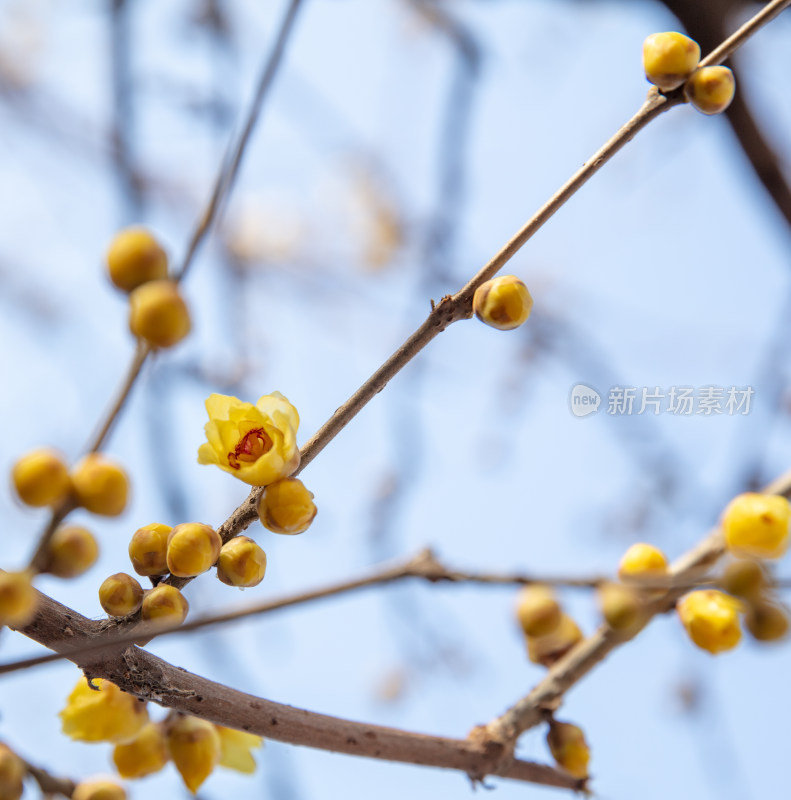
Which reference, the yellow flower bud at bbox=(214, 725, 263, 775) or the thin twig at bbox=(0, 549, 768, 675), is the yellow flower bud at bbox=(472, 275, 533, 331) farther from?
the yellow flower bud at bbox=(214, 725, 263, 775)

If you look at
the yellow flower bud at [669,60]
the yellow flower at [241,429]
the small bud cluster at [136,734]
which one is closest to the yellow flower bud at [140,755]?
the small bud cluster at [136,734]

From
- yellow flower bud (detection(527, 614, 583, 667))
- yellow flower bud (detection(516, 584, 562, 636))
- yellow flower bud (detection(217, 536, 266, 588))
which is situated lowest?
yellow flower bud (detection(217, 536, 266, 588))

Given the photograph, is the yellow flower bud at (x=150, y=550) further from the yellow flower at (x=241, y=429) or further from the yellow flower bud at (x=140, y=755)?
the yellow flower bud at (x=140, y=755)

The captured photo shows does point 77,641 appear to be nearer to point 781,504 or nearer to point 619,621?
point 619,621

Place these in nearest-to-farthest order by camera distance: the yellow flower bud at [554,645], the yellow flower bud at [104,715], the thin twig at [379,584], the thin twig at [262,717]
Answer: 1. the thin twig at [379,584]
2. the thin twig at [262,717]
3. the yellow flower bud at [104,715]
4. the yellow flower bud at [554,645]

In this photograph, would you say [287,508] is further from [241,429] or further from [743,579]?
[743,579]

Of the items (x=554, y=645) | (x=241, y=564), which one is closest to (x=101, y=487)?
(x=241, y=564)

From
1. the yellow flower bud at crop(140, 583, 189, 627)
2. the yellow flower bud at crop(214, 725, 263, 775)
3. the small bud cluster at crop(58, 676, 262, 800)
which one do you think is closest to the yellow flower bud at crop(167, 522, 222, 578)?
the yellow flower bud at crop(140, 583, 189, 627)

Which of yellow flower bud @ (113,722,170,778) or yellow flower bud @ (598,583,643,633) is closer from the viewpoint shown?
yellow flower bud @ (598,583,643,633)
